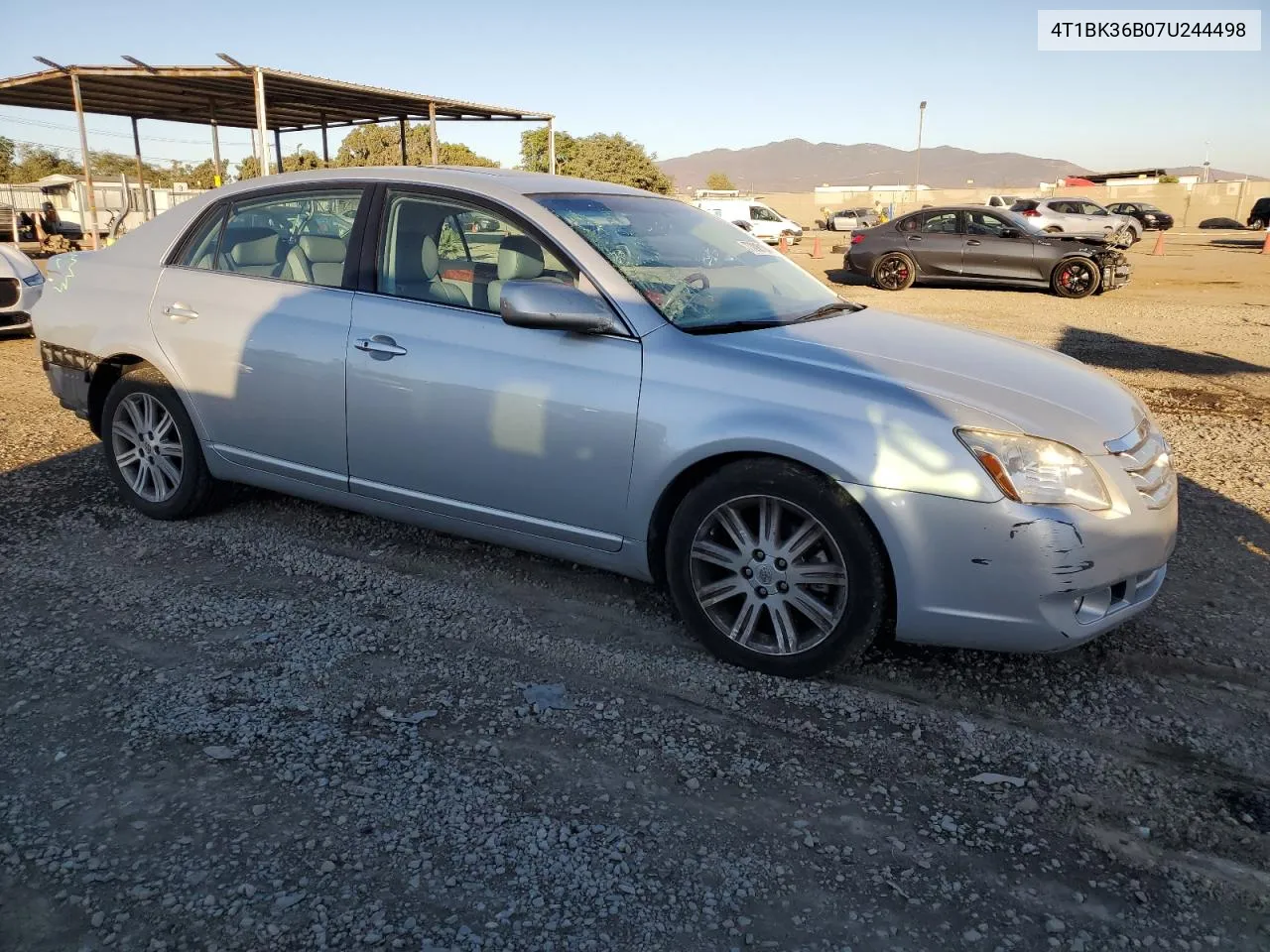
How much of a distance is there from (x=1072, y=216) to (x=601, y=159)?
33.1 m

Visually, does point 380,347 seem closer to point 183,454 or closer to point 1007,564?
point 183,454

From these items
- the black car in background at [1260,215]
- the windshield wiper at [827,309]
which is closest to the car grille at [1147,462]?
the windshield wiper at [827,309]

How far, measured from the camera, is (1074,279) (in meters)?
16.3

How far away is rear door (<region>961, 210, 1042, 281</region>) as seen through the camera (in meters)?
16.6

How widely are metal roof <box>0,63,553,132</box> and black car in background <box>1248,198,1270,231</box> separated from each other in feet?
112

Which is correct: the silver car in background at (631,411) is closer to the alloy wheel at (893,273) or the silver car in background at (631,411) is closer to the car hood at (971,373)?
the car hood at (971,373)

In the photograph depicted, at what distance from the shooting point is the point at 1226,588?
4.12 metres

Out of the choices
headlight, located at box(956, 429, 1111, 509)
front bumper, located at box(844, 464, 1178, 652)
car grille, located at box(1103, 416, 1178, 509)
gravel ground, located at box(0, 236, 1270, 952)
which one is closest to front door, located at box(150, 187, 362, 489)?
gravel ground, located at box(0, 236, 1270, 952)

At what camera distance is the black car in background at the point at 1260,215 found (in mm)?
40406

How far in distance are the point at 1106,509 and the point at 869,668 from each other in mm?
952

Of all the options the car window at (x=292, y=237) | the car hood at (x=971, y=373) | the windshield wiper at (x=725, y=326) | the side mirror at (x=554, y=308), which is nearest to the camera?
the car hood at (x=971, y=373)

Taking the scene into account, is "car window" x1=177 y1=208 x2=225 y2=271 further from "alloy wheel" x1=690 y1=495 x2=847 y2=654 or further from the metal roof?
the metal roof

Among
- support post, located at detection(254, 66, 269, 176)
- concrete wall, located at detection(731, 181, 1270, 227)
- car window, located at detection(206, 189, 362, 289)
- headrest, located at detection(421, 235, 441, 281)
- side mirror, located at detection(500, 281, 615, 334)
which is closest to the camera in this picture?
side mirror, located at detection(500, 281, 615, 334)

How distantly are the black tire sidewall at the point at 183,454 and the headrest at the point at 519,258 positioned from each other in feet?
5.91
